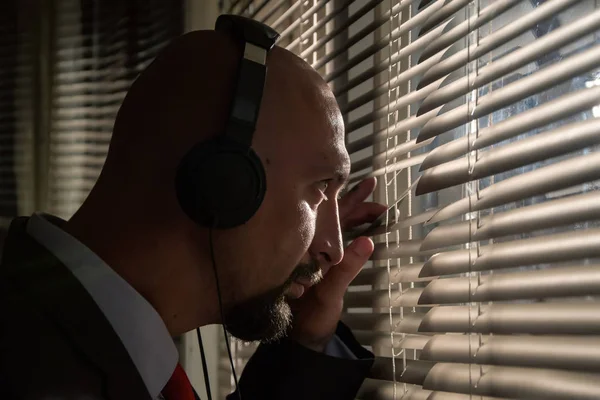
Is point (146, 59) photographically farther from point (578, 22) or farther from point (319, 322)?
point (578, 22)

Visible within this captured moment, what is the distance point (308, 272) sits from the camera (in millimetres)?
1108

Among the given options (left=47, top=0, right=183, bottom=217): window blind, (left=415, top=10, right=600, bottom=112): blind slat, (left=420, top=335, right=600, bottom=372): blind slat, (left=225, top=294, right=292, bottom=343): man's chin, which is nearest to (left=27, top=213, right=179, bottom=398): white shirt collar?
(left=225, top=294, right=292, bottom=343): man's chin

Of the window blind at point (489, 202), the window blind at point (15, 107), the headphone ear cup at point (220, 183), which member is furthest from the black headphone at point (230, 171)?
the window blind at point (15, 107)

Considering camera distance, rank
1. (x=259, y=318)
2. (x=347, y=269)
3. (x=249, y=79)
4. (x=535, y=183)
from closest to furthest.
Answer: (x=535, y=183), (x=249, y=79), (x=259, y=318), (x=347, y=269)

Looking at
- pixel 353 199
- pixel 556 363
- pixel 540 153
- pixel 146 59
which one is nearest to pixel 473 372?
pixel 556 363

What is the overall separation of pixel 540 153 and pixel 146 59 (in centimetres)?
167

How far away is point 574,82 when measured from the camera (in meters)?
0.88

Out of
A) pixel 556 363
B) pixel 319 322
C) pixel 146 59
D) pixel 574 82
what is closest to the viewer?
pixel 556 363

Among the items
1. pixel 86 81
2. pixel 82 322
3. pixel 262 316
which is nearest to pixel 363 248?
pixel 262 316

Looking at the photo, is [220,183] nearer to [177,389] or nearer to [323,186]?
[323,186]

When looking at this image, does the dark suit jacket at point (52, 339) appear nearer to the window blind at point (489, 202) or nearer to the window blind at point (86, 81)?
the window blind at point (489, 202)

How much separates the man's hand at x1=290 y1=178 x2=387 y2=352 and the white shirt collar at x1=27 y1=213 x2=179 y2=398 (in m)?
0.28

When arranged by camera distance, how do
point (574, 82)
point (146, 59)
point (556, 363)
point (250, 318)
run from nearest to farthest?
point (556, 363) < point (574, 82) < point (250, 318) < point (146, 59)

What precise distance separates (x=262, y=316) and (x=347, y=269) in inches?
7.0
